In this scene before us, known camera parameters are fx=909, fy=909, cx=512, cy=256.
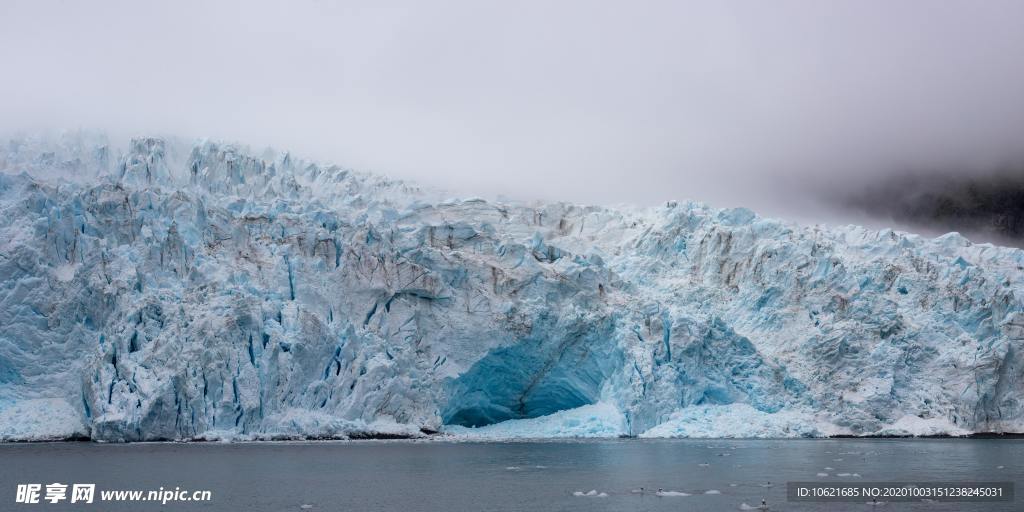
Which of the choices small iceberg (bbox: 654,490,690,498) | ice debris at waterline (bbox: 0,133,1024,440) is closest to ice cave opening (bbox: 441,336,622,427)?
ice debris at waterline (bbox: 0,133,1024,440)

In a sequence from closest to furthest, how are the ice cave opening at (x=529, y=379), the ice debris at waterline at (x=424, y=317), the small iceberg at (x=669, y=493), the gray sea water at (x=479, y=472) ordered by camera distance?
the gray sea water at (x=479, y=472)
the small iceberg at (x=669, y=493)
the ice debris at waterline at (x=424, y=317)
the ice cave opening at (x=529, y=379)

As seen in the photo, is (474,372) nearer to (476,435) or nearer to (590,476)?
(476,435)

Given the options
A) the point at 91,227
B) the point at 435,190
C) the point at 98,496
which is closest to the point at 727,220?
the point at 435,190

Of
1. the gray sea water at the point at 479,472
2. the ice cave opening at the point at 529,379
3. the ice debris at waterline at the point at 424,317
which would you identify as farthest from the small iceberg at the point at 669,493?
the ice cave opening at the point at 529,379

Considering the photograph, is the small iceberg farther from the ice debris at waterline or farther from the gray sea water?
the ice debris at waterline

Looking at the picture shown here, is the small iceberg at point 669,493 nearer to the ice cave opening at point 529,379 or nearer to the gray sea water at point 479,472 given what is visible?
the gray sea water at point 479,472

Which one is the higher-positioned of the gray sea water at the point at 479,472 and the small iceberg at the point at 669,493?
the small iceberg at the point at 669,493

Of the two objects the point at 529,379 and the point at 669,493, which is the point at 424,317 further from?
the point at 669,493
